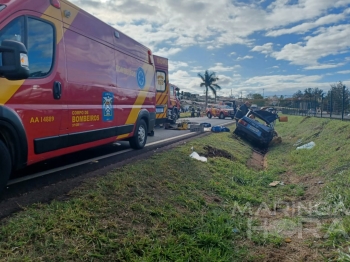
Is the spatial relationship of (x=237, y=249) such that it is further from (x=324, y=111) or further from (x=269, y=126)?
(x=324, y=111)

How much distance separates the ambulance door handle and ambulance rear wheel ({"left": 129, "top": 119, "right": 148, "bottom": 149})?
3344mm

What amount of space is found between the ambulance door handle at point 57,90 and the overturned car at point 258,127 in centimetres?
1024

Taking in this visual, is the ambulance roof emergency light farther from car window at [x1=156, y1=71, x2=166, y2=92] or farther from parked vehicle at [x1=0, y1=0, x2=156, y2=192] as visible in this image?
car window at [x1=156, y1=71, x2=166, y2=92]

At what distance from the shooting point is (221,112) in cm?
3491

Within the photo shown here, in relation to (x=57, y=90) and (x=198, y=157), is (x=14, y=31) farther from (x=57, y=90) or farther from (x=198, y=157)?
(x=198, y=157)

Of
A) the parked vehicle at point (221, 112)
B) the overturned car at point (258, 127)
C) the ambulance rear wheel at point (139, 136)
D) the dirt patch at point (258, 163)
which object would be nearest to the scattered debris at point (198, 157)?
the ambulance rear wheel at point (139, 136)

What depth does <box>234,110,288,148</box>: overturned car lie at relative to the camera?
1316cm

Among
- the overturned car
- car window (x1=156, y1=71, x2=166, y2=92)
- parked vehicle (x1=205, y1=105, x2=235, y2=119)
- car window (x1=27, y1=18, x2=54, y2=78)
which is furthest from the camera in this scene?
parked vehicle (x1=205, y1=105, x2=235, y2=119)

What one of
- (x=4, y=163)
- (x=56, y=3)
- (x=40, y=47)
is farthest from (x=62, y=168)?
(x=56, y=3)

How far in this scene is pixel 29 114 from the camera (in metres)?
4.09

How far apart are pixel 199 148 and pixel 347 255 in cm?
605

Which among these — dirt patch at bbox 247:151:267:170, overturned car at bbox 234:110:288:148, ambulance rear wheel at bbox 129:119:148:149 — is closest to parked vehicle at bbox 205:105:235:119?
overturned car at bbox 234:110:288:148

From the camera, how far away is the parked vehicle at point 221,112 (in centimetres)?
3428

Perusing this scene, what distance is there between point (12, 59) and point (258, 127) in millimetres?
11390
